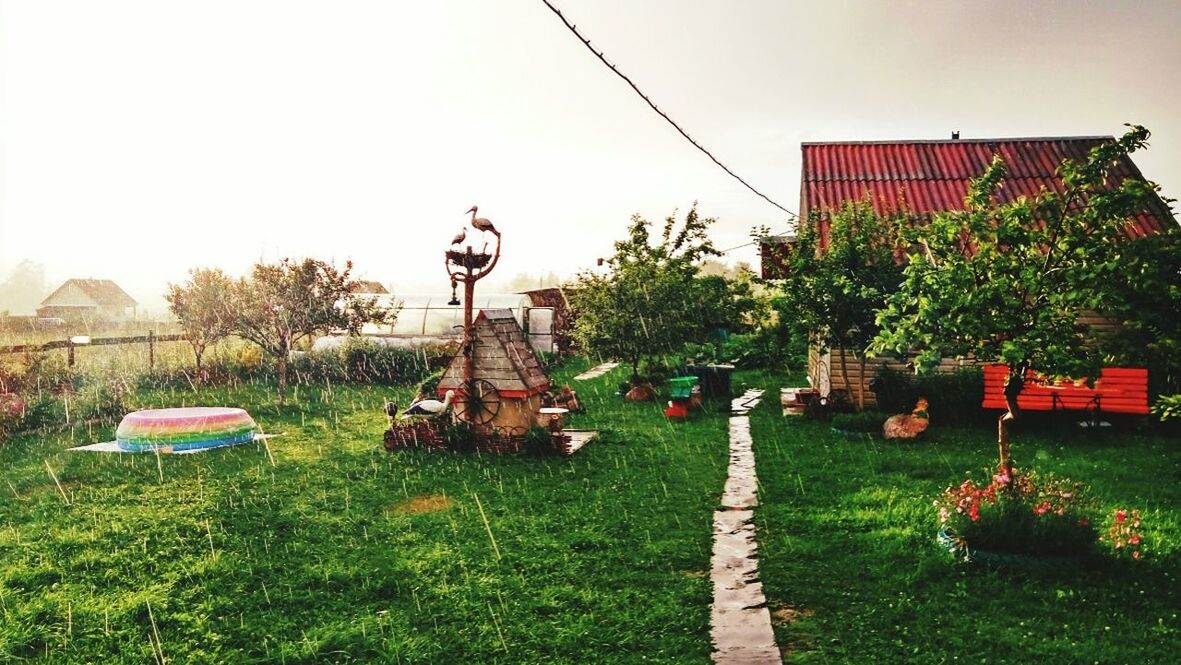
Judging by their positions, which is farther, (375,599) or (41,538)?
(41,538)

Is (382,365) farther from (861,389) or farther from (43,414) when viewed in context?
(861,389)

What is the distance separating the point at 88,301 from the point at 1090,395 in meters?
51.9

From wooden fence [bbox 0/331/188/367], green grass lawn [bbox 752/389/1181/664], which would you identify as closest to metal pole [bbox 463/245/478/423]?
green grass lawn [bbox 752/389/1181/664]

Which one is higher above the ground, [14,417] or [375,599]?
[14,417]

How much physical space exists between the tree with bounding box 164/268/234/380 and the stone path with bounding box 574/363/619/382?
9718 millimetres

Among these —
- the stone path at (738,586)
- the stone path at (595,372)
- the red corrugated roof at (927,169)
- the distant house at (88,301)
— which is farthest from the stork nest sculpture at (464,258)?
the distant house at (88,301)

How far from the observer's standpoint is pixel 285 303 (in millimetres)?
18469

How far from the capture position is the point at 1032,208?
24.3ft

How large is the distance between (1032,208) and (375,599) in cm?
696

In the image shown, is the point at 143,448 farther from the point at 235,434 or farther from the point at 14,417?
the point at 14,417

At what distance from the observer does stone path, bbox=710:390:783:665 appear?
552 centimetres

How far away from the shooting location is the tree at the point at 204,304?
18281mm

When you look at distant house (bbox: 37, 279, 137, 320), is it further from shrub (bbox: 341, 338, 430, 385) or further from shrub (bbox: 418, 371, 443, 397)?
shrub (bbox: 418, 371, 443, 397)

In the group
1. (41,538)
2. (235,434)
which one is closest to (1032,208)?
(41,538)
